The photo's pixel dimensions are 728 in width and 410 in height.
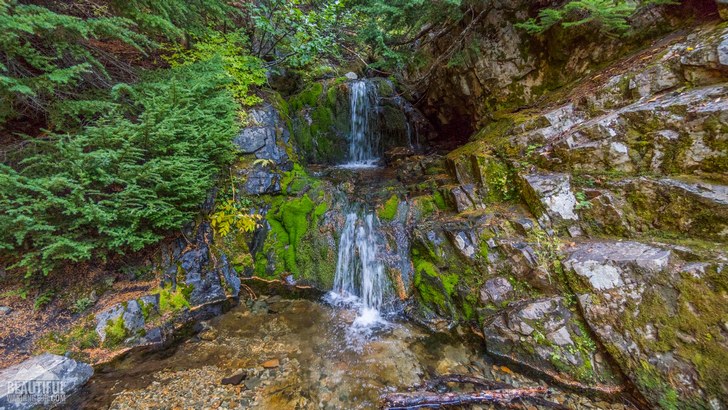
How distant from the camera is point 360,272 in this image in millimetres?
4945

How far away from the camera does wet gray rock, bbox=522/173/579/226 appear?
3.52 meters

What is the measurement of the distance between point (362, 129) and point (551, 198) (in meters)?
6.57

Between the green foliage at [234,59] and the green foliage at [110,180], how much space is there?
1685mm

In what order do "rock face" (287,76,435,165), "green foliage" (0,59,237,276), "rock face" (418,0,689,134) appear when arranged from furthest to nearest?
"rock face" (287,76,435,165)
"rock face" (418,0,689,134)
"green foliage" (0,59,237,276)

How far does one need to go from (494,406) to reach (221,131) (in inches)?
222

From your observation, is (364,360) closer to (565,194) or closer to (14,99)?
(565,194)

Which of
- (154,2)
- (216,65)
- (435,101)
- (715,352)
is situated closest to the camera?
(715,352)

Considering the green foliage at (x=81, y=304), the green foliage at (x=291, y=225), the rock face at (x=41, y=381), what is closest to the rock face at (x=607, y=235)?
the green foliage at (x=291, y=225)

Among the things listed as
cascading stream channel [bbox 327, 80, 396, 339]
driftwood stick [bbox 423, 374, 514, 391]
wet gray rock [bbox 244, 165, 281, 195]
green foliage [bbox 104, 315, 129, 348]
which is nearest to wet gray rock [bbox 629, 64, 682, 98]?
driftwood stick [bbox 423, 374, 514, 391]

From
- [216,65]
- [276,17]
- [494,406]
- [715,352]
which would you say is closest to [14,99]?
[216,65]

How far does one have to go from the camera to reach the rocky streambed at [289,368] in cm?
290

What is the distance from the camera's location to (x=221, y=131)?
473cm

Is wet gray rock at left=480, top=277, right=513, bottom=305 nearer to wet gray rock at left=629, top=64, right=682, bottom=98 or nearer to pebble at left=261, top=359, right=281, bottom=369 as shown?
pebble at left=261, top=359, right=281, bottom=369

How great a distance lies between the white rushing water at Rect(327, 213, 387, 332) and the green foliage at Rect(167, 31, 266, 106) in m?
4.00
